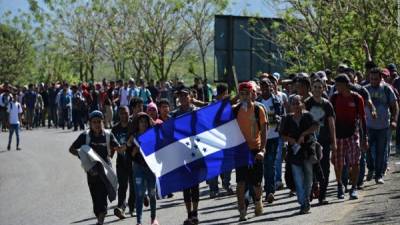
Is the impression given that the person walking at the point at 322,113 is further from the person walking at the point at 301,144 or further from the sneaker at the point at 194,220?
the sneaker at the point at 194,220

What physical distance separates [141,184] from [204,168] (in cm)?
83

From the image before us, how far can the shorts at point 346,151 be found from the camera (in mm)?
14438

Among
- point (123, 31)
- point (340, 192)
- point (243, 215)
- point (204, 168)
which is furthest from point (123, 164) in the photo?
point (123, 31)

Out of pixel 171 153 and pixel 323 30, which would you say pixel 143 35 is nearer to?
pixel 323 30

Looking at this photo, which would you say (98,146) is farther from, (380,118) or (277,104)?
(380,118)

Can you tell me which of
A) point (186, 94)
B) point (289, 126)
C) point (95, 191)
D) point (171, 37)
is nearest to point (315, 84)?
point (289, 126)

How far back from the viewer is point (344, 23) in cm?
2923

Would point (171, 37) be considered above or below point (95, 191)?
above

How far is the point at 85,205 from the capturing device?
16.6m

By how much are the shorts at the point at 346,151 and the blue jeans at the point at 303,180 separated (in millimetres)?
1103

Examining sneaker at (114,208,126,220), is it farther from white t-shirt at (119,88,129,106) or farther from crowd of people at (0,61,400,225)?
white t-shirt at (119,88,129,106)

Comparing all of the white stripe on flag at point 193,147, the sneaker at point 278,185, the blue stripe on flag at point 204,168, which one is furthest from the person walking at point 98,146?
the sneaker at point 278,185

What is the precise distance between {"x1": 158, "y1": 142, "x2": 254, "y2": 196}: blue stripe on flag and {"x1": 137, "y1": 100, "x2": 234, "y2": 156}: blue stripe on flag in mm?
368

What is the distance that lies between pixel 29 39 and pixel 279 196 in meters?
56.4
